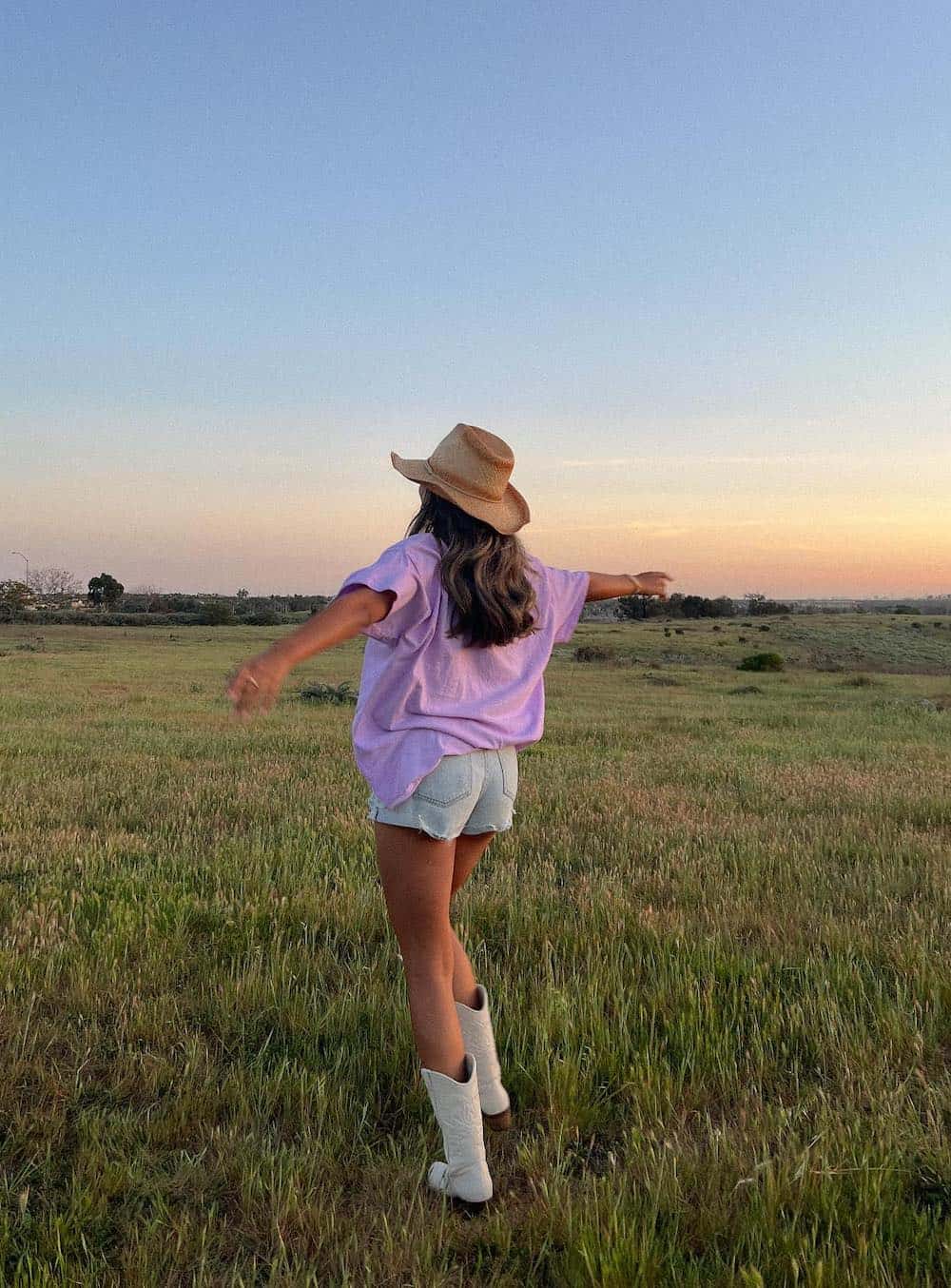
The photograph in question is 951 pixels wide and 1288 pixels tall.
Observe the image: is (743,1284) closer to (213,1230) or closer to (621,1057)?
(621,1057)

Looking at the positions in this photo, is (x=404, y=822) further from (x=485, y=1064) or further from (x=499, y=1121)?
(x=499, y=1121)

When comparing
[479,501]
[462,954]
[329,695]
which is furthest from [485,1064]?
[329,695]

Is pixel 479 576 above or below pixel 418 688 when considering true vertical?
above

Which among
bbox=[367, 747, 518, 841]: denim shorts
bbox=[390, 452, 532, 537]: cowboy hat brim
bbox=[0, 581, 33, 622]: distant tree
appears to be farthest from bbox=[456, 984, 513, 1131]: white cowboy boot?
bbox=[0, 581, 33, 622]: distant tree

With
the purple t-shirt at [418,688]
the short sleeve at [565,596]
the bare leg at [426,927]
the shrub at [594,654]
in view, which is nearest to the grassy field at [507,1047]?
the bare leg at [426,927]

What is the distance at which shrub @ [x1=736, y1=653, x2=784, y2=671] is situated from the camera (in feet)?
141

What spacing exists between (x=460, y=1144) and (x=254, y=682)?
1639 millimetres

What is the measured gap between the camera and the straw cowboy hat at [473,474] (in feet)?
9.94

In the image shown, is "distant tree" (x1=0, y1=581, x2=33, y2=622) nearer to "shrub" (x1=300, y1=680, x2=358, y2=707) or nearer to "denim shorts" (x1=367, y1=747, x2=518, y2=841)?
"shrub" (x1=300, y1=680, x2=358, y2=707)

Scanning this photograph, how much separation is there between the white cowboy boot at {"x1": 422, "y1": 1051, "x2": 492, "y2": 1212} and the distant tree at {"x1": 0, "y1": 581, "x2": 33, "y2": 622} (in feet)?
343

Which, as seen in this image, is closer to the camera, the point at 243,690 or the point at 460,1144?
the point at 243,690

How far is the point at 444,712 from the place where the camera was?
2.93 m

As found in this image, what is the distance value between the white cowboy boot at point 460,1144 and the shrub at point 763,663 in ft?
138

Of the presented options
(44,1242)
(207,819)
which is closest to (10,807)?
(207,819)
